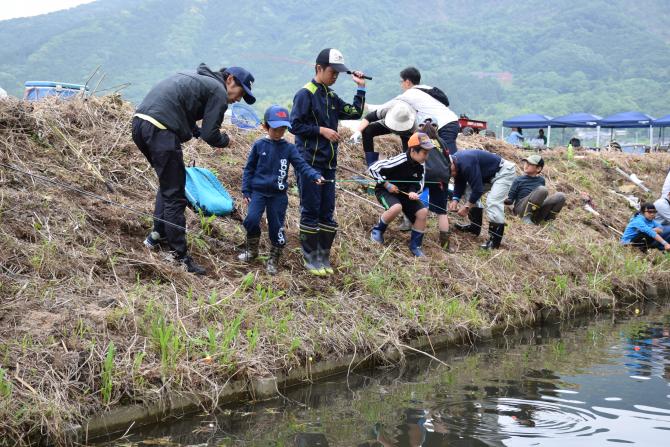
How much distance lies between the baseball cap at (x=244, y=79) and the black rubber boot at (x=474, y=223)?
448cm

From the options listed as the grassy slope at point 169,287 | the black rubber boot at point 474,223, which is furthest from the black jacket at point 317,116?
the black rubber boot at point 474,223

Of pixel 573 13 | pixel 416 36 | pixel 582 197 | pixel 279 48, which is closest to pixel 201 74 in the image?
pixel 582 197

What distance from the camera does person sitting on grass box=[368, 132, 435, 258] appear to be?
30.0 feet

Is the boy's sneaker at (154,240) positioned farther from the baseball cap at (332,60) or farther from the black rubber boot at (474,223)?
the black rubber boot at (474,223)

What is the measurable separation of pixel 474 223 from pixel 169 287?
5329 mm

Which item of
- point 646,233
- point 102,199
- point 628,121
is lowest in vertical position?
point 646,233

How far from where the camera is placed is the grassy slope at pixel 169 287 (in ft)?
17.2

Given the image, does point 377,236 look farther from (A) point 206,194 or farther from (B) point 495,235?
(A) point 206,194

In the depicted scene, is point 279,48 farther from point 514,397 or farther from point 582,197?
point 514,397

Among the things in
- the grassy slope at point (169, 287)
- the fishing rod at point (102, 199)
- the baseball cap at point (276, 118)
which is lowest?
the grassy slope at point (169, 287)

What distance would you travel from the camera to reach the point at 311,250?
7.87m

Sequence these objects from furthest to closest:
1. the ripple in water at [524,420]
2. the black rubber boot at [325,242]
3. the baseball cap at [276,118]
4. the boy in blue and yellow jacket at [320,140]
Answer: the black rubber boot at [325,242], the boy in blue and yellow jacket at [320,140], the baseball cap at [276,118], the ripple in water at [524,420]

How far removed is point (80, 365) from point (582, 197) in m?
11.9

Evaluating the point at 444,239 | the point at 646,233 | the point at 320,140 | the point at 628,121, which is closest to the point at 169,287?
the point at 320,140
